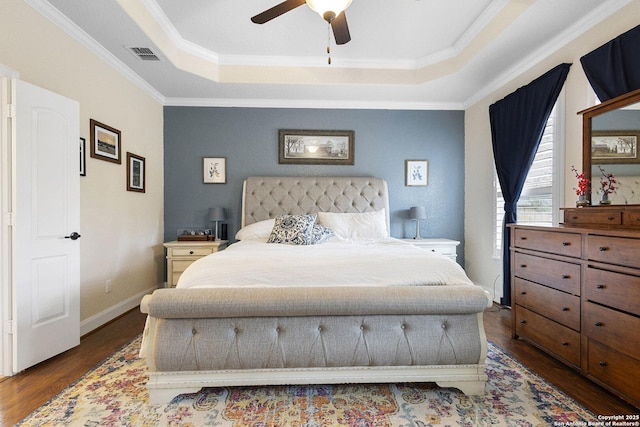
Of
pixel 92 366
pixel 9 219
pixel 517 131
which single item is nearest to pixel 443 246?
pixel 517 131

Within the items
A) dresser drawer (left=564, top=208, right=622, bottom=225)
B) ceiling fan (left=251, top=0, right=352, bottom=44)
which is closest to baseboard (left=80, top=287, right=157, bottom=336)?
ceiling fan (left=251, top=0, right=352, bottom=44)

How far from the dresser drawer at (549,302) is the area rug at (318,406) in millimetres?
483

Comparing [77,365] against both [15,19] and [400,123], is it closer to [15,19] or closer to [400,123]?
[15,19]

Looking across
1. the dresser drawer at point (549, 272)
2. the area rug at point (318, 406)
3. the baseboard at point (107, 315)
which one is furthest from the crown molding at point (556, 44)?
the baseboard at point (107, 315)

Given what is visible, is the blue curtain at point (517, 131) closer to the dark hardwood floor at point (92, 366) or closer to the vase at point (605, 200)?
the vase at point (605, 200)

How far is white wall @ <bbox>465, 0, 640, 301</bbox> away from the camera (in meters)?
2.57

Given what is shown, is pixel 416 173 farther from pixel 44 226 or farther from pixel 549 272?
pixel 44 226

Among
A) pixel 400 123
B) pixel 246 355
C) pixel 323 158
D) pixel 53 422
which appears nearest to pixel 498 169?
pixel 400 123

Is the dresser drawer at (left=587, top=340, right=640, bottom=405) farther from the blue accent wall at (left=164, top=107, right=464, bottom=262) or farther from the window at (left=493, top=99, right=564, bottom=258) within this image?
the blue accent wall at (left=164, top=107, right=464, bottom=262)

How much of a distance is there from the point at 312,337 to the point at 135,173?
3193 millimetres

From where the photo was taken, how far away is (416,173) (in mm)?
4637

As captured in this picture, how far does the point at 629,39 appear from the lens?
88.2 inches

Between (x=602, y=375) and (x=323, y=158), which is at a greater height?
(x=323, y=158)

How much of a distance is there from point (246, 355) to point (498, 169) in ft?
11.4
